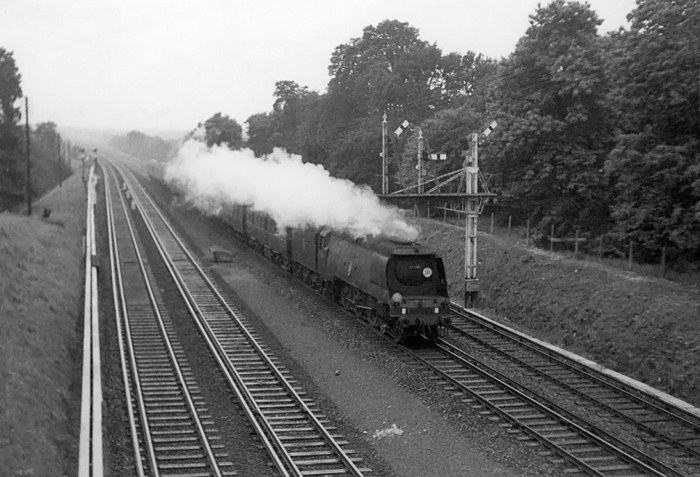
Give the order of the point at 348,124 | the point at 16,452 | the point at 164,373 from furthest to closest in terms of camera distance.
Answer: the point at 348,124 → the point at 164,373 → the point at 16,452

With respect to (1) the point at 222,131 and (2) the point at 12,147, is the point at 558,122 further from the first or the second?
(1) the point at 222,131

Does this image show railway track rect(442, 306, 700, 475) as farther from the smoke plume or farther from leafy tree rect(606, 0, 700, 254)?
leafy tree rect(606, 0, 700, 254)

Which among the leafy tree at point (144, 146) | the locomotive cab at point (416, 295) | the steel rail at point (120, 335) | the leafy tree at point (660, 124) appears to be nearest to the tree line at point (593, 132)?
the leafy tree at point (660, 124)

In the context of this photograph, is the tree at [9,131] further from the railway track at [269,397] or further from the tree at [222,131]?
the railway track at [269,397]

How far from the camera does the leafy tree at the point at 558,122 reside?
26875 millimetres

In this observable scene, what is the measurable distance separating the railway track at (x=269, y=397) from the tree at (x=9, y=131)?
2762 cm

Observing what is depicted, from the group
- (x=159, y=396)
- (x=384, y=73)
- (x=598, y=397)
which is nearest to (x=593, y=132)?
(x=598, y=397)

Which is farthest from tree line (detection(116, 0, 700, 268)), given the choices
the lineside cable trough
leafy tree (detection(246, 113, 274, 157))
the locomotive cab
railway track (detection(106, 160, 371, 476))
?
leafy tree (detection(246, 113, 274, 157))

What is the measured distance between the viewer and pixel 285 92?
69062 millimetres

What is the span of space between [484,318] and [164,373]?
10370 mm

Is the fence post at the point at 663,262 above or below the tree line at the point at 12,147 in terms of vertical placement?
below

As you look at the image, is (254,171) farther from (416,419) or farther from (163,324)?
(416,419)

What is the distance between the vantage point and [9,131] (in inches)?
1946

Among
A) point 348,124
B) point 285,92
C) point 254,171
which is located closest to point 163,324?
point 254,171
